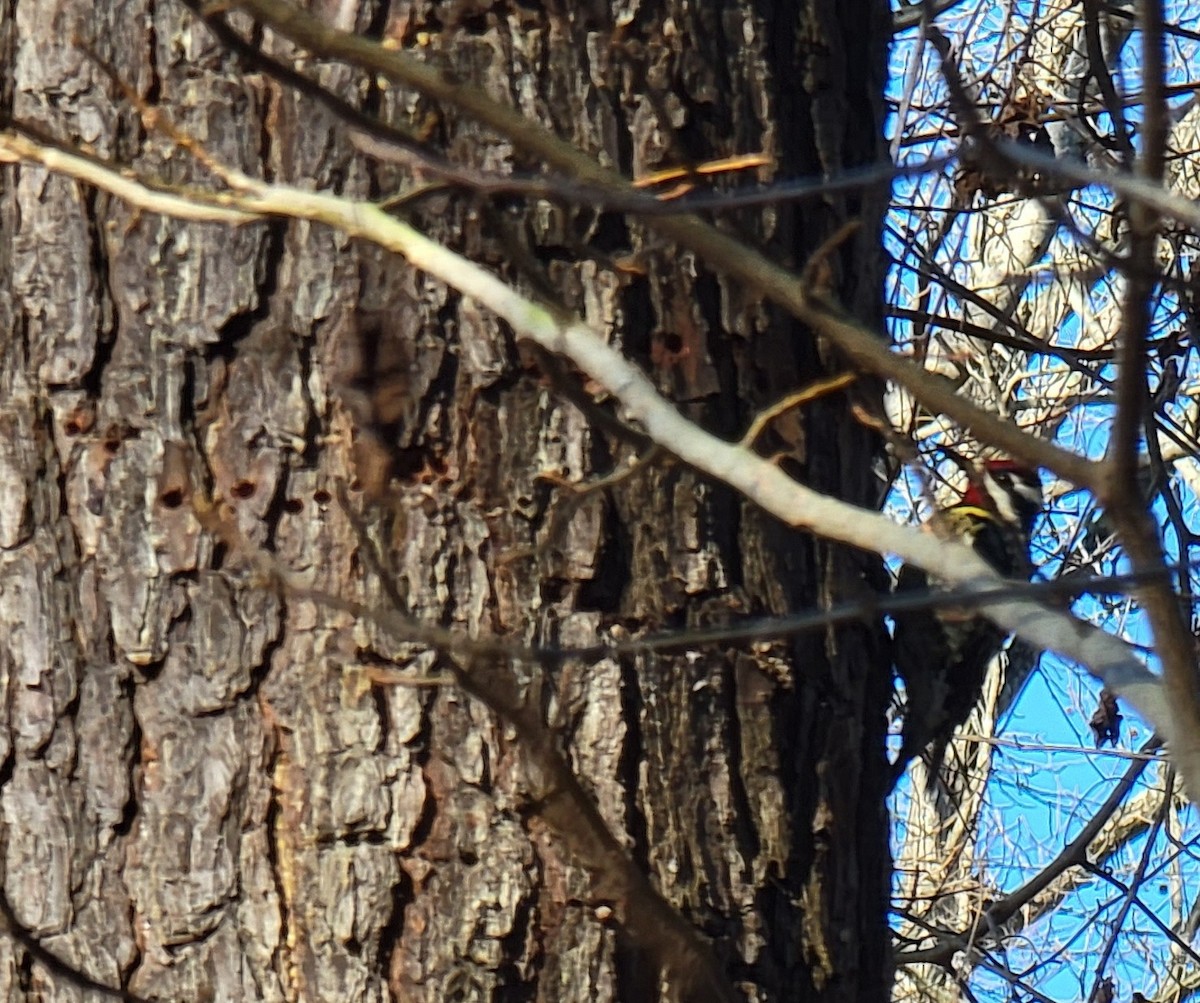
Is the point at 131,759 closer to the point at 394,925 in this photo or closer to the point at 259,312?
the point at 394,925

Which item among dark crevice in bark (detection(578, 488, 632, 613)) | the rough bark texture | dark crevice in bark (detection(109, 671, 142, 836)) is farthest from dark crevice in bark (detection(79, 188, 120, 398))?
dark crevice in bark (detection(578, 488, 632, 613))

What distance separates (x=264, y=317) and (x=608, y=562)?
42 cm

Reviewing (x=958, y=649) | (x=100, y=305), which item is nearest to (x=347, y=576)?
(x=100, y=305)

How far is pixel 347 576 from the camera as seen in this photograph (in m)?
1.75

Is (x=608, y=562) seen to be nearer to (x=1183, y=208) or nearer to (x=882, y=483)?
(x=1183, y=208)

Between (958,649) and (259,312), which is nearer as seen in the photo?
(259,312)

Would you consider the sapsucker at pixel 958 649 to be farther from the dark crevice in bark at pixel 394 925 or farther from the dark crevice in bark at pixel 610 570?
the dark crevice in bark at pixel 394 925

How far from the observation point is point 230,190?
1.82m

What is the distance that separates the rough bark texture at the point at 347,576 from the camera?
1.74 metres

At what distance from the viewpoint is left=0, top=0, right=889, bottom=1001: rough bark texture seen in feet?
5.71

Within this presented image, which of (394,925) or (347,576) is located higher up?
(347,576)

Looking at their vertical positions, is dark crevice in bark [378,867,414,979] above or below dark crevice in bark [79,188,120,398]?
below

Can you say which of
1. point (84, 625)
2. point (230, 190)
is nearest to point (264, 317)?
point (230, 190)

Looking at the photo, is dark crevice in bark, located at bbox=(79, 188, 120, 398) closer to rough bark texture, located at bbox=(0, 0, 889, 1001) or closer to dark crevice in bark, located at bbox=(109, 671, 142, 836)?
rough bark texture, located at bbox=(0, 0, 889, 1001)
